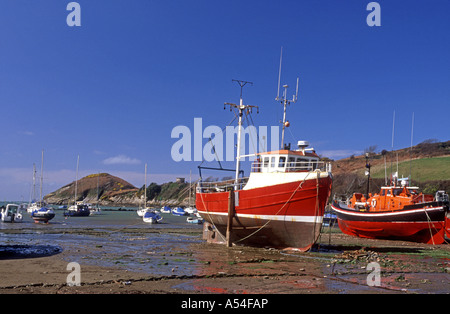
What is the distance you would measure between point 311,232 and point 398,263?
4674 millimetres

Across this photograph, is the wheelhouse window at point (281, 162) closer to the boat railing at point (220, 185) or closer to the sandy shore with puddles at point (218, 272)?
the boat railing at point (220, 185)

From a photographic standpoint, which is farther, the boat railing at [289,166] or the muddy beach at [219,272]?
the boat railing at [289,166]

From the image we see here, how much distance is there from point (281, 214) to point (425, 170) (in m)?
80.2

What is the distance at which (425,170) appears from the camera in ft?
302

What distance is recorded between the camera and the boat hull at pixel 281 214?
22.4 m

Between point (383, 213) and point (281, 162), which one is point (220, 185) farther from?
point (383, 213)

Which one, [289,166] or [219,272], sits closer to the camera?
[219,272]

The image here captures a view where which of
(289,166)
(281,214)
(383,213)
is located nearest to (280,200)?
(281,214)

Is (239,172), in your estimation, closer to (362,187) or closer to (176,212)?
(362,187)

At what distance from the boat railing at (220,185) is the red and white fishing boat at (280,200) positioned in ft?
0.22

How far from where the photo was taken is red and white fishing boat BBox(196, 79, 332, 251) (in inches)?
882

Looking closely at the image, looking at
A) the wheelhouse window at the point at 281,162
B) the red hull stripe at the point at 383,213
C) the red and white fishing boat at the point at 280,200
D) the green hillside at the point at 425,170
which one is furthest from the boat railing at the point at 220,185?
the green hillside at the point at 425,170

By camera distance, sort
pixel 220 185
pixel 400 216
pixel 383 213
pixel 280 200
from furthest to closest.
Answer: pixel 383 213, pixel 400 216, pixel 220 185, pixel 280 200

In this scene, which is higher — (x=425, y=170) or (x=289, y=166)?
(x=425, y=170)
